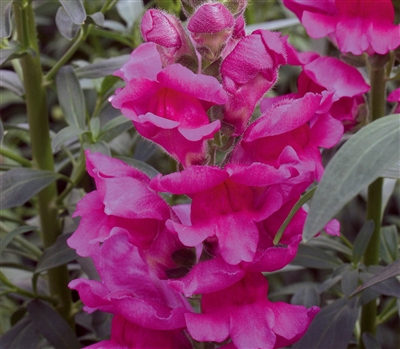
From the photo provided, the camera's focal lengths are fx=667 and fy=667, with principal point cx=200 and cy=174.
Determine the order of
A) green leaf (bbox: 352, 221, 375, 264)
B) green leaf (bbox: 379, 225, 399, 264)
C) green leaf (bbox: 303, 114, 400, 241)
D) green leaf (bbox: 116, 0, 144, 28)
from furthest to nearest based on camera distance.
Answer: green leaf (bbox: 116, 0, 144, 28), green leaf (bbox: 379, 225, 399, 264), green leaf (bbox: 352, 221, 375, 264), green leaf (bbox: 303, 114, 400, 241)

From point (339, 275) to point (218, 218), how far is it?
32 centimetres

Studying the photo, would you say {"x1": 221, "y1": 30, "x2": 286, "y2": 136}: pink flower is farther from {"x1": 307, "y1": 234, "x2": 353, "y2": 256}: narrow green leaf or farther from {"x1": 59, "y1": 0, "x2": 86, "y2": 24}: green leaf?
{"x1": 307, "y1": 234, "x2": 353, "y2": 256}: narrow green leaf

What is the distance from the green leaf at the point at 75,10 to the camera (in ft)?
2.27

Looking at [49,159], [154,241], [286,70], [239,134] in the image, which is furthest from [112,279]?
[286,70]

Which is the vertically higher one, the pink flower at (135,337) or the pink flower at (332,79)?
the pink flower at (332,79)

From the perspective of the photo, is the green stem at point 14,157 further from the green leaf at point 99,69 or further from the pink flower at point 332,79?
the pink flower at point 332,79

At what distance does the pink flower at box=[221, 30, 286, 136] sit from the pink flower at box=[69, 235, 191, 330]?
0.50 feet

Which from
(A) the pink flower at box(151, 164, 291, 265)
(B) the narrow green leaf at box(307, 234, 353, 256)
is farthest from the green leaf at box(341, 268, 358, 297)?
(A) the pink flower at box(151, 164, 291, 265)

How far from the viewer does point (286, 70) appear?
5.26 feet

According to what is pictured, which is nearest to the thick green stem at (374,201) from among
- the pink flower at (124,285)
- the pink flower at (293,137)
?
the pink flower at (293,137)

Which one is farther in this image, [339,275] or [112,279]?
[339,275]

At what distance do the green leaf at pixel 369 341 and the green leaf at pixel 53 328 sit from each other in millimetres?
341

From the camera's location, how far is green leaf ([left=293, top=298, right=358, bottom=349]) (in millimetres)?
716

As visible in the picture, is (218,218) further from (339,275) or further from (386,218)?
(386,218)
